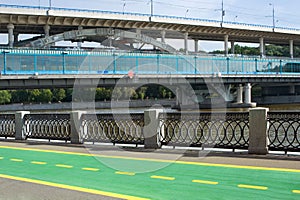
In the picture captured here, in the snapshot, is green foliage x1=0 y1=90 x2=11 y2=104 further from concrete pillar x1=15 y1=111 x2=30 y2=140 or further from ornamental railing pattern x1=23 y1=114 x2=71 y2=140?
ornamental railing pattern x1=23 y1=114 x2=71 y2=140

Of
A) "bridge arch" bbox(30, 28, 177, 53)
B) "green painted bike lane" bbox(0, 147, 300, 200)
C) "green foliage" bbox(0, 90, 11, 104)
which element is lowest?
"green painted bike lane" bbox(0, 147, 300, 200)

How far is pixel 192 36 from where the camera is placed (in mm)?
76750

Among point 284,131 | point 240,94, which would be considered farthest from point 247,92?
point 284,131

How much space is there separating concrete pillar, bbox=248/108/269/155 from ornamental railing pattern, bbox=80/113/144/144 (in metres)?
4.11

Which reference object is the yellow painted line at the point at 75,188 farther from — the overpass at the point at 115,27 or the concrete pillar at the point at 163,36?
the concrete pillar at the point at 163,36

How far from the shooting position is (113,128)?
1493cm

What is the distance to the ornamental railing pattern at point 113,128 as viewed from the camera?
47.3 ft

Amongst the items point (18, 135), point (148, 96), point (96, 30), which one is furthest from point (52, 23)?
point (18, 135)

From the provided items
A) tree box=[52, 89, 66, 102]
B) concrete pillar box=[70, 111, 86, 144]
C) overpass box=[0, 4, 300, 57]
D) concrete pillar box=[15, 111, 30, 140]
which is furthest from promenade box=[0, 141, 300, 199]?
tree box=[52, 89, 66, 102]

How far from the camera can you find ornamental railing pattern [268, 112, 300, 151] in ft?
37.4

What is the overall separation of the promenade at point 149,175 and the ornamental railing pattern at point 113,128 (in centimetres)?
108

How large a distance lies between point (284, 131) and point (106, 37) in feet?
187

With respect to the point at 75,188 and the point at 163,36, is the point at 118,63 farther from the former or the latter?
the point at 75,188

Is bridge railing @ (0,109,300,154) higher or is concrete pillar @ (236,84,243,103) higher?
concrete pillar @ (236,84,243,103)
